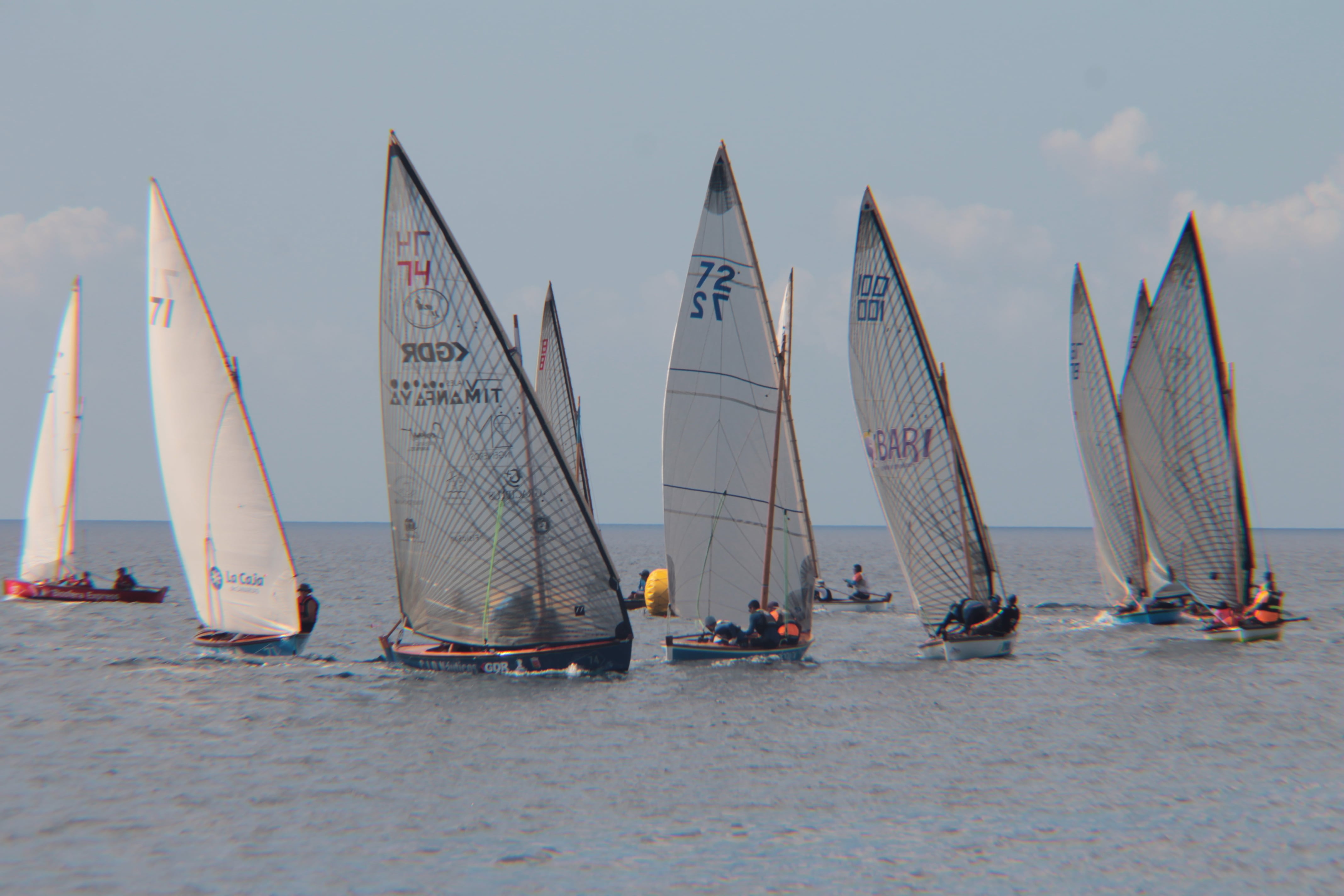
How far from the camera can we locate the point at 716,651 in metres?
31.1

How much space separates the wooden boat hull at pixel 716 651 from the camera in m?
31.0

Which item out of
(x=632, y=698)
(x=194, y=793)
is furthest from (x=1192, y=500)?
(x=194, y=793)

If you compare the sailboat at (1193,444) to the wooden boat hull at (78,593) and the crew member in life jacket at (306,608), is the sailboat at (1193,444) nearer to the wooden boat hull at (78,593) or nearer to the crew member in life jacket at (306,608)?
the crew member in life jacket at (306,608)

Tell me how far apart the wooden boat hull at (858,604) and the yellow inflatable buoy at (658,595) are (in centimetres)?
838

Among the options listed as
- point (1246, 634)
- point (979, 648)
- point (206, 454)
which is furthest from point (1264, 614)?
point (206, 454)

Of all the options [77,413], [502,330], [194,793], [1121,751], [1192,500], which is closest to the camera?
[194,793]

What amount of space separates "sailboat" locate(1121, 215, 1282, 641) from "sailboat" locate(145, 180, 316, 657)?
90.8 feet

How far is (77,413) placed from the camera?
170ft

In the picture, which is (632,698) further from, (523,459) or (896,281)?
(896,281)

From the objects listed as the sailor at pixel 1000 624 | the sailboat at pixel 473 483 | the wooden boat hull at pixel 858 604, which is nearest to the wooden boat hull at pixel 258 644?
the sailboat at pixel 473 483

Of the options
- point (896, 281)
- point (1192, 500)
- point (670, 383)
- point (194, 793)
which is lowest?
point (194, 793)

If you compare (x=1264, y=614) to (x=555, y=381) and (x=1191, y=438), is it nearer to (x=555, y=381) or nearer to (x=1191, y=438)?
(x=1191, y=438)

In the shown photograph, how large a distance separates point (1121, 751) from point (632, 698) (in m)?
11.4

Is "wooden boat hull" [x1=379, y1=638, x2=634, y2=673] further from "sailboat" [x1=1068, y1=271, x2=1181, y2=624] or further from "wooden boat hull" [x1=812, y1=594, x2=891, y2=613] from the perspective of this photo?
"wooden boat hull" [x1=812, y1=594, x2=891, y2=613]
